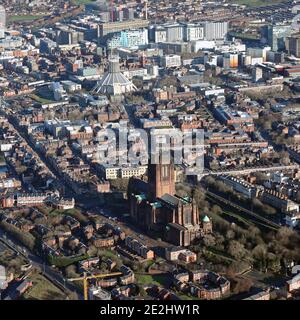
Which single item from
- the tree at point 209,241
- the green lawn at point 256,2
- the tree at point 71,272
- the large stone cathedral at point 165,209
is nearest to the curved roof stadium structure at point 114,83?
the large stone cathedral at point 165,209

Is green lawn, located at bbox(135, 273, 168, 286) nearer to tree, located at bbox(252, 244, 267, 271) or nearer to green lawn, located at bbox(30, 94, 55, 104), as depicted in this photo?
tree, located at bbox(252, 244, 267, 271)

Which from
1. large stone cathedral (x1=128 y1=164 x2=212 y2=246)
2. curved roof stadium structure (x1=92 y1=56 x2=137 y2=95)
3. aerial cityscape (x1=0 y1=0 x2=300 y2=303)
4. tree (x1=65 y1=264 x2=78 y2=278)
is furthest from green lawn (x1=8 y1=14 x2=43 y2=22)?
tree (x1=65 y1=264 x2=78 y2=278)

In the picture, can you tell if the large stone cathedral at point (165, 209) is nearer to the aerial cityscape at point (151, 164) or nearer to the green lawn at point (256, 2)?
the aerial cityscape at point (151, 164)

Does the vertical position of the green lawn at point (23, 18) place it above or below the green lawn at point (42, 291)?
above

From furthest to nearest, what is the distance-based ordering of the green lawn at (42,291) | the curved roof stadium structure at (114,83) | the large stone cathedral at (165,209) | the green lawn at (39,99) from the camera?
1. the curved roof stadium structure at (114,83)
2. the green lawn at (39,99)
3. the large stone cathedral at (165,209)
4. the green lawn at (42,291)

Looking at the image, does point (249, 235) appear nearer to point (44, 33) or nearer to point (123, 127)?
point (123, 127)

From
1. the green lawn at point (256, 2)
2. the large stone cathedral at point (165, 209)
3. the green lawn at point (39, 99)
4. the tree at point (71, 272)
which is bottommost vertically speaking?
the tree at point (71, 272)

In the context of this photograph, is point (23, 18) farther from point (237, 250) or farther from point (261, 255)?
point (261, 255)

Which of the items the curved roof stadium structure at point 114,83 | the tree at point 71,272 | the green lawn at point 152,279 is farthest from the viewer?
the curved roof stadium structure at point 114,83
